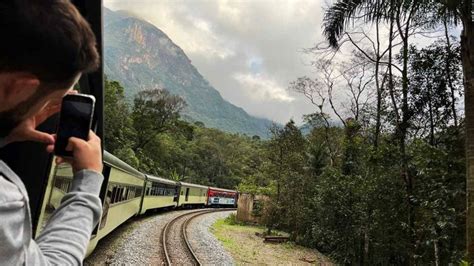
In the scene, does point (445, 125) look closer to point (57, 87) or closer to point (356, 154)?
point (356, 154)

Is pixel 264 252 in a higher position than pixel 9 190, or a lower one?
lower

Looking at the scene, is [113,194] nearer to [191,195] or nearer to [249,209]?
[249,209]

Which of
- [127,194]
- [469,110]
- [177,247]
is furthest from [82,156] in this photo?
[177,247]

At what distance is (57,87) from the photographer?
828 mm

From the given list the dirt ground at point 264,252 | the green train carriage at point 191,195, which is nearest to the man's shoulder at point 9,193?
the dirt ground at point 264,252

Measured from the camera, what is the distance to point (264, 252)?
15453mm

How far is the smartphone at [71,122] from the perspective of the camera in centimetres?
98

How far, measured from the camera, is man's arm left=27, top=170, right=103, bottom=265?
84cm

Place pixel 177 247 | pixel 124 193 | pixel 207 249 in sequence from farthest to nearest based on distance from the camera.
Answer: pixel 207 249, pixel 177 247, pixel 124 193

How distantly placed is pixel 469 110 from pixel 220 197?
34910mm

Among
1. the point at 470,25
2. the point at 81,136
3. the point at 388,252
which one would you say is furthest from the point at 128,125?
the point at 81,136

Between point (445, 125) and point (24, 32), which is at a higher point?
point (445, 125)

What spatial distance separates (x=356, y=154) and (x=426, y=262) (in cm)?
672

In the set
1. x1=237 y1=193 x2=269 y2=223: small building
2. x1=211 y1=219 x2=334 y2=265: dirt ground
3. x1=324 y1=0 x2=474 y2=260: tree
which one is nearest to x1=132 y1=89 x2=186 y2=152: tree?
x1=237 y1=193 x2=269 y2=223: small building
